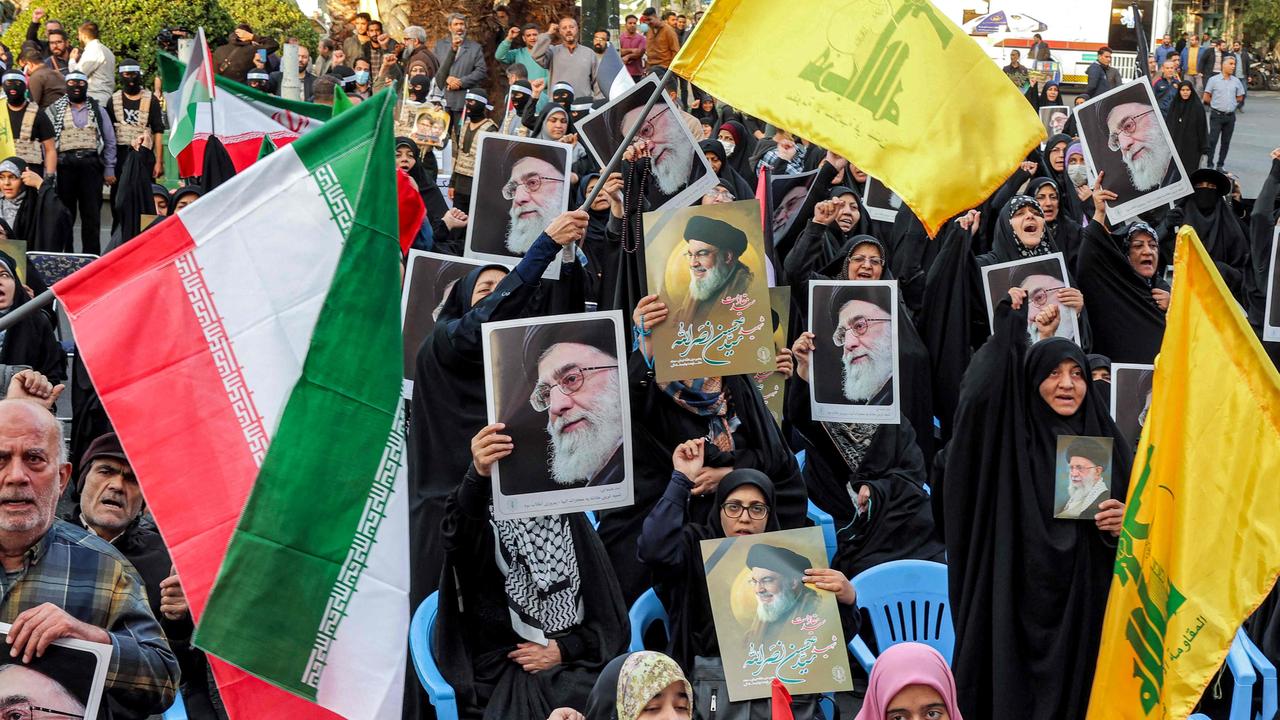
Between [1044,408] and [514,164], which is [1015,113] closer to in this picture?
[1044,408]

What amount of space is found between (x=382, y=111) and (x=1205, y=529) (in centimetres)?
226

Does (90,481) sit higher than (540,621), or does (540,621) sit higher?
(90,481)

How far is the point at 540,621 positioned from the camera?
4406 millimetres

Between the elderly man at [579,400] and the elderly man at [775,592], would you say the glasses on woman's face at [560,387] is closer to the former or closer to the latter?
the elderly man at [579,400]

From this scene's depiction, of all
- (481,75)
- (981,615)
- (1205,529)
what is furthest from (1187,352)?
(481,75)

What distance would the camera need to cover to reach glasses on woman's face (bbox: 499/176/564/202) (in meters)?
6.28

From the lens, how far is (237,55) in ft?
51.6

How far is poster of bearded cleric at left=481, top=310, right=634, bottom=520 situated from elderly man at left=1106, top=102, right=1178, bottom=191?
3703 mm

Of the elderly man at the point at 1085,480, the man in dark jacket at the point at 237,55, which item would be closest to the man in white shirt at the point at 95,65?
the man in dark jacket at the point at 237,55

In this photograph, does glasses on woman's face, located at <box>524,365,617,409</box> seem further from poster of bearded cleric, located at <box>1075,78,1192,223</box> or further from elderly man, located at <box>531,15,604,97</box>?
elderly man, located at <box>531,15,604,97</box>

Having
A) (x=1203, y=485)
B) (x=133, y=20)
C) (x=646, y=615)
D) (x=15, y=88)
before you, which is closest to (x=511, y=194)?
(x=646, y=615)

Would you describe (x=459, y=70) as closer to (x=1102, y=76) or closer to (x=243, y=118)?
(x=243, y=118)

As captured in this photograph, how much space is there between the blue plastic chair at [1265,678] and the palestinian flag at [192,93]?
6.07 m

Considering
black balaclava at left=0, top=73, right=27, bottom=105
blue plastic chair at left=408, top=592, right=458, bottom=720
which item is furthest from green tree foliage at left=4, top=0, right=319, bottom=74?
blue plastic chair at left=408, top=592, right=458, bottom=720
